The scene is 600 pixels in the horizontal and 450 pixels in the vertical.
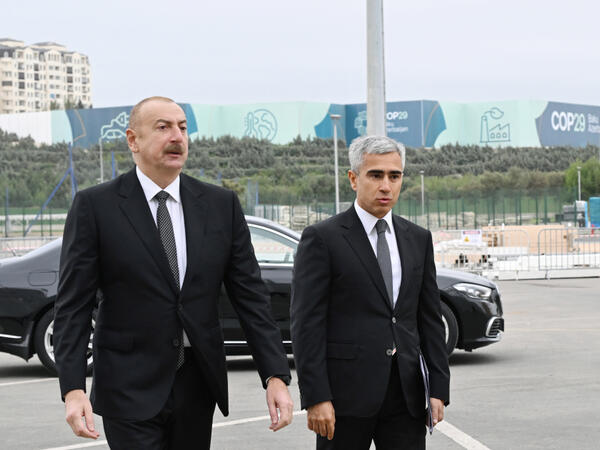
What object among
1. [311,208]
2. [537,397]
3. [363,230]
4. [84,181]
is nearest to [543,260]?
[537,397]

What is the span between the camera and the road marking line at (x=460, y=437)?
264 inches

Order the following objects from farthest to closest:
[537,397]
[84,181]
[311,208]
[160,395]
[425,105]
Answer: [425,105] → [84,181] → [311,208] → [537,397] → [160,395]

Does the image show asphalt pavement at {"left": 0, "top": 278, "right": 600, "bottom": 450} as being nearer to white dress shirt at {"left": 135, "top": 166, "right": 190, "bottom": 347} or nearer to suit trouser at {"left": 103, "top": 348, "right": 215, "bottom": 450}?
suit trouser at {"left": 103, "top": 348, "right": 215, "bottom": 450}

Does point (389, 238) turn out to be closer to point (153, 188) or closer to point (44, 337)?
point (153, 188)

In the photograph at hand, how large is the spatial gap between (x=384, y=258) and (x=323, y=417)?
0.64 m

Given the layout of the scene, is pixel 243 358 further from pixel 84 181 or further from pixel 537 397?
pixel 84 181

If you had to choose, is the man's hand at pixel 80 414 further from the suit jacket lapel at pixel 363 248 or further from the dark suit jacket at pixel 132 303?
the suit jacket lapel at pixel 363 248

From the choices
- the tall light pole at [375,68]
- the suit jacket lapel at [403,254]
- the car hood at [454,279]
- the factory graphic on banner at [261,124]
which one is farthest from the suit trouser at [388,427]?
the factory graphic on banner at [261,124]

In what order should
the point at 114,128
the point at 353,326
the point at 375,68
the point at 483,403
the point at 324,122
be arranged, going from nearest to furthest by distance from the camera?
the point at 353,326
the point at 483,403
the point at 375,68
the point at 114,128
the point at 324,122

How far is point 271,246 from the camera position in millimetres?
10312

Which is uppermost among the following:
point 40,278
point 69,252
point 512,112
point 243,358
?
point 512,112

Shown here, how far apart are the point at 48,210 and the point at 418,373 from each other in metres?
62.2

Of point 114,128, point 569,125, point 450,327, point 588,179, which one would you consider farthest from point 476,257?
point 569,125

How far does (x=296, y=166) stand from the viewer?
105 meters
